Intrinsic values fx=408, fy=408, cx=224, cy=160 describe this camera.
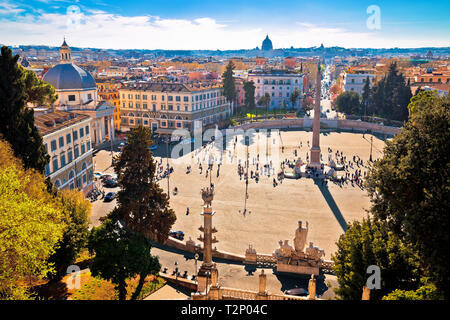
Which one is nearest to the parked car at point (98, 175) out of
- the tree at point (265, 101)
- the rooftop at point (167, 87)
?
the rooftop at point (167, 87)

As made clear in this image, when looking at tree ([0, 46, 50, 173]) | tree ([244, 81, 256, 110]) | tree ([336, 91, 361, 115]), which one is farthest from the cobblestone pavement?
tree ([244, 81, 256, 110])

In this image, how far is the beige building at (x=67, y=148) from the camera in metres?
30.7

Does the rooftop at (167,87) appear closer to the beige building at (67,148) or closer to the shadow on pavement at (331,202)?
the beige building at (67,148)

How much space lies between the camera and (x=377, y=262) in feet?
52.6

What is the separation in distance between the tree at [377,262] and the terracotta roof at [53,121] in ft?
74.0

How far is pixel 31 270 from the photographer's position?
49.2ft

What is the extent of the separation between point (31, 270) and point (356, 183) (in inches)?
1299

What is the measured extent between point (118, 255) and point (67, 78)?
148 ft

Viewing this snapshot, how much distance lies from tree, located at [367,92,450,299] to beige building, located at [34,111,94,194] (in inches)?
907

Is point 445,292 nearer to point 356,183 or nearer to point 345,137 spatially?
point 356,183

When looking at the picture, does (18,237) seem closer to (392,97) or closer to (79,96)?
(79,96)

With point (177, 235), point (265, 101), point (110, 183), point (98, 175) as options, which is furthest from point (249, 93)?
point (177, 235)
